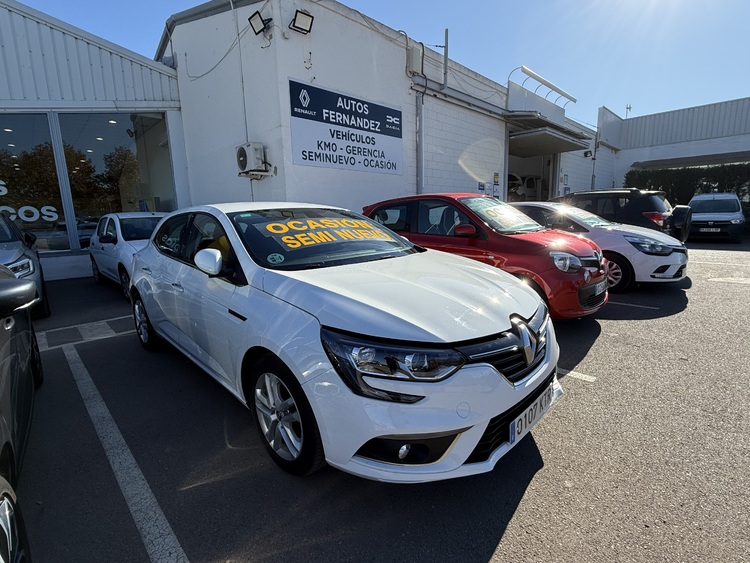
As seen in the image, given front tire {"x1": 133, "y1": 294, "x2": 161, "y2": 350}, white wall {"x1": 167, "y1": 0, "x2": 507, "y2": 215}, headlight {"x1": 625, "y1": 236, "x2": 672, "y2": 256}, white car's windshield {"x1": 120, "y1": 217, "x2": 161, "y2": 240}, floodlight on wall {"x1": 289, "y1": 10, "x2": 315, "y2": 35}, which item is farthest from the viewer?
white wall {"x1": 167, "y1": 0, "x2": 507, "y2": 215}

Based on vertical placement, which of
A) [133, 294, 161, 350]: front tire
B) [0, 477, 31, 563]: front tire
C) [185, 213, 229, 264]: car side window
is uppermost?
[185, 213, 229, 264]: car side window

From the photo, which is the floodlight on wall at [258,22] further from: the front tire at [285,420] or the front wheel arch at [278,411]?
the front tire at [285,420]

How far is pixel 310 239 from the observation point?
2951 millimetres

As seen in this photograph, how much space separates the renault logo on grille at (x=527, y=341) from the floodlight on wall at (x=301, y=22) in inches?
301

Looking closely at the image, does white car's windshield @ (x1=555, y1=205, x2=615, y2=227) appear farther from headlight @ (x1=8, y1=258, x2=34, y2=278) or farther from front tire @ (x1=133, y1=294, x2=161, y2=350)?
headlight @ (x1=8, y1=258, x2=34, y2=278)

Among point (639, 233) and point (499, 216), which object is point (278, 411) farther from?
point (639, 233)

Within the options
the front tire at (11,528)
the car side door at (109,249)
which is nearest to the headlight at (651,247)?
the front tire at (11,528)

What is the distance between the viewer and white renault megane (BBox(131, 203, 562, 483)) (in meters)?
1.81

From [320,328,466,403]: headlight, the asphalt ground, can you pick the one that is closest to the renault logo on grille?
[320,328,466,403]: headlight

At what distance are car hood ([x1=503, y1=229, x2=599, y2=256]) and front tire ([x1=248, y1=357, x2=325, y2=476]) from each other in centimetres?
327

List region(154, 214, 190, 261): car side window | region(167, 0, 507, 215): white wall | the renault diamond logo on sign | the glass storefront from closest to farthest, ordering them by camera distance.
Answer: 1. region(154, 214, 190, 261): car side window
2. region(167, 0, 507, 215): white wall
3. the renault diamond logo on sign
4. the glass storefront

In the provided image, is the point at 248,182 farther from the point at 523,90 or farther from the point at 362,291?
the point at 523,90

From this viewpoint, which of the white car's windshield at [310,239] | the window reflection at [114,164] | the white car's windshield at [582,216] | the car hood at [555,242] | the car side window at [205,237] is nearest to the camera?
the white car's windshield at [310,239]

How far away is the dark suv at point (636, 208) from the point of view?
8.26m
